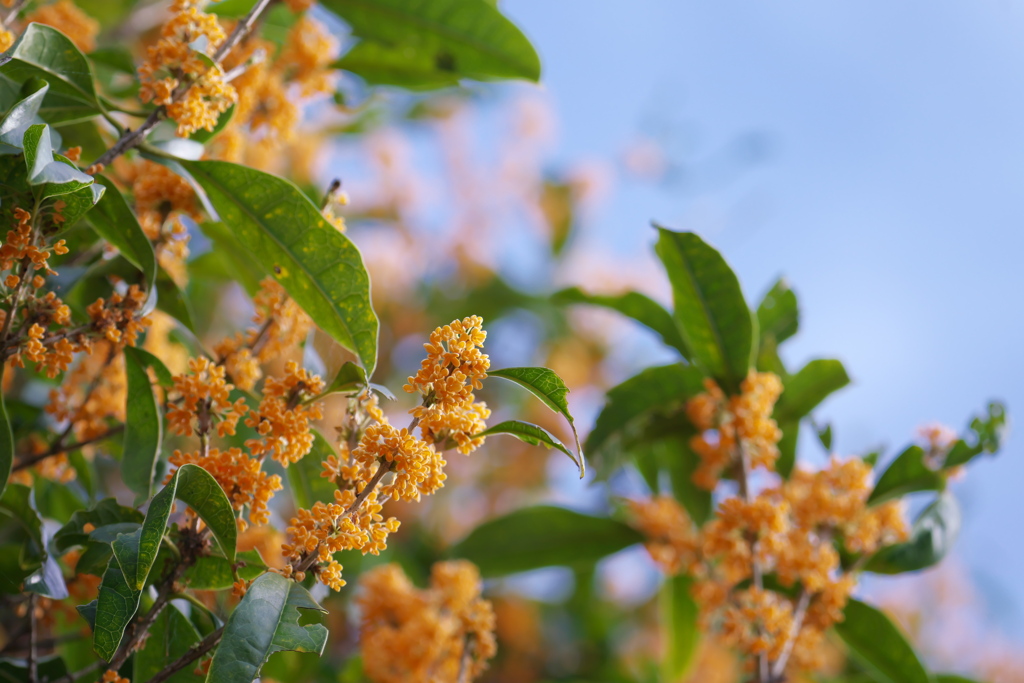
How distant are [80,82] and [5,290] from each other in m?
0.42

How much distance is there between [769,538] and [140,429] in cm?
116

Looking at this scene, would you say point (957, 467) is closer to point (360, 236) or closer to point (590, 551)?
point (590, 551)

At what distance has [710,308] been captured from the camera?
5.19 ft

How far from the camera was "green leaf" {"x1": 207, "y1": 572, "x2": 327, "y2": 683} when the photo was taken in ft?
2.76

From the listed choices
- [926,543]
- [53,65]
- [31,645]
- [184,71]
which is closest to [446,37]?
[184,71]

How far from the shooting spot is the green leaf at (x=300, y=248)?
1176 mm

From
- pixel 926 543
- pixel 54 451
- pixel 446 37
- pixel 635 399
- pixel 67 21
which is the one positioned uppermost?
Result: pixel 446 37

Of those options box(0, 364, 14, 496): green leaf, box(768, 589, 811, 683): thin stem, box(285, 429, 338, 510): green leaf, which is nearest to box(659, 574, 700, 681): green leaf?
box(768, 589, 811, 683): thin stem

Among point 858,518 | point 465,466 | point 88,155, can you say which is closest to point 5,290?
point 88,155

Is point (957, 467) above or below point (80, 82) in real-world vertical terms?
below

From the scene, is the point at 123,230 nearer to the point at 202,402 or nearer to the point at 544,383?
the point at 202,402

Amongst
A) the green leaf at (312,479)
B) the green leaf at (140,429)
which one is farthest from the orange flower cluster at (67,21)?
the green leaf at (312,479)

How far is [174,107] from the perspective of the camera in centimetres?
116

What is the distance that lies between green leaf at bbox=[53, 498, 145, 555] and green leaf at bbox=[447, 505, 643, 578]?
Answer: 1073 mm
